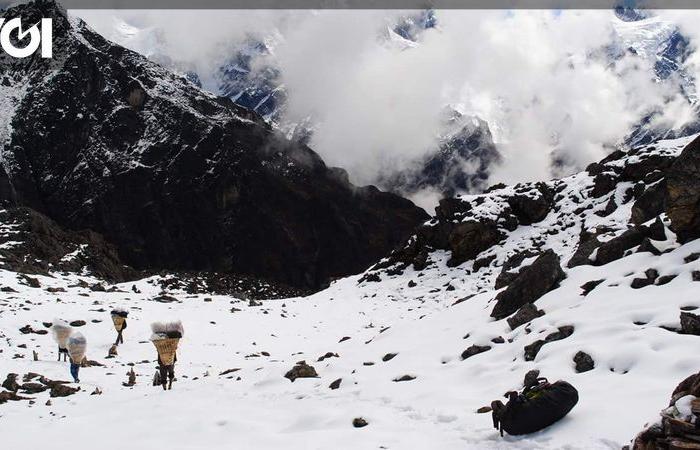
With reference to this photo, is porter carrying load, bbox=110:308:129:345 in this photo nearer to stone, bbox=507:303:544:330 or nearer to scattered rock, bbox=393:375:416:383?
scattered rock, bbox=393:375:416:383

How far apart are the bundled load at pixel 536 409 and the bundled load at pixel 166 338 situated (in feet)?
30.9

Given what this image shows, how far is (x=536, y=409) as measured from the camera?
7.57m

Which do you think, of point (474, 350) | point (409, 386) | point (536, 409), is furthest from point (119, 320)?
point (536, 409)

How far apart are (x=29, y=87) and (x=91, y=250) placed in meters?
81.4

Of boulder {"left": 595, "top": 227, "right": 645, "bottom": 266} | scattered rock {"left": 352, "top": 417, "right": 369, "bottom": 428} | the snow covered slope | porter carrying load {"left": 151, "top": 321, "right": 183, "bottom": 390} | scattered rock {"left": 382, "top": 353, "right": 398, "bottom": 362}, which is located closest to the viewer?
the snow covered slope

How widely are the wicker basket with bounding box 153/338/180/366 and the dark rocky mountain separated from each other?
101 meters

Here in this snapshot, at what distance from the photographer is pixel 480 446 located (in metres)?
7.60

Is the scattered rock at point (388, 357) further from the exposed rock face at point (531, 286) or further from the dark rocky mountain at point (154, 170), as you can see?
the dark rocky mountain at point (154, 170)

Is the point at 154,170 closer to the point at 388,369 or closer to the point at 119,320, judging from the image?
the point at 119,320

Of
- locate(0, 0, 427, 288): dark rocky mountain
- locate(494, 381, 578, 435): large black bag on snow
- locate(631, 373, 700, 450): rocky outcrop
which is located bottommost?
locate(631, 373, 700, 450): rocky outcrop

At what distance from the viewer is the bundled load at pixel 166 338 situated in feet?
46.6

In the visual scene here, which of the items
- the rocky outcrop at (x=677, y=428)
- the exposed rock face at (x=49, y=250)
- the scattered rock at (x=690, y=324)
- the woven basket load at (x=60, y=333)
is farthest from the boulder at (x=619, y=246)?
the exposed rock face at (x=49, y=250)

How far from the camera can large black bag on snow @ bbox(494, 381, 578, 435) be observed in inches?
298

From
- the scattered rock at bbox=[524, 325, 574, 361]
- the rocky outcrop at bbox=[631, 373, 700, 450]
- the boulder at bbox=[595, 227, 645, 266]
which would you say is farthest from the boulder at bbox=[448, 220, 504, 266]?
the rocky outcrop at bbox=[631, 373, 700, 450]
